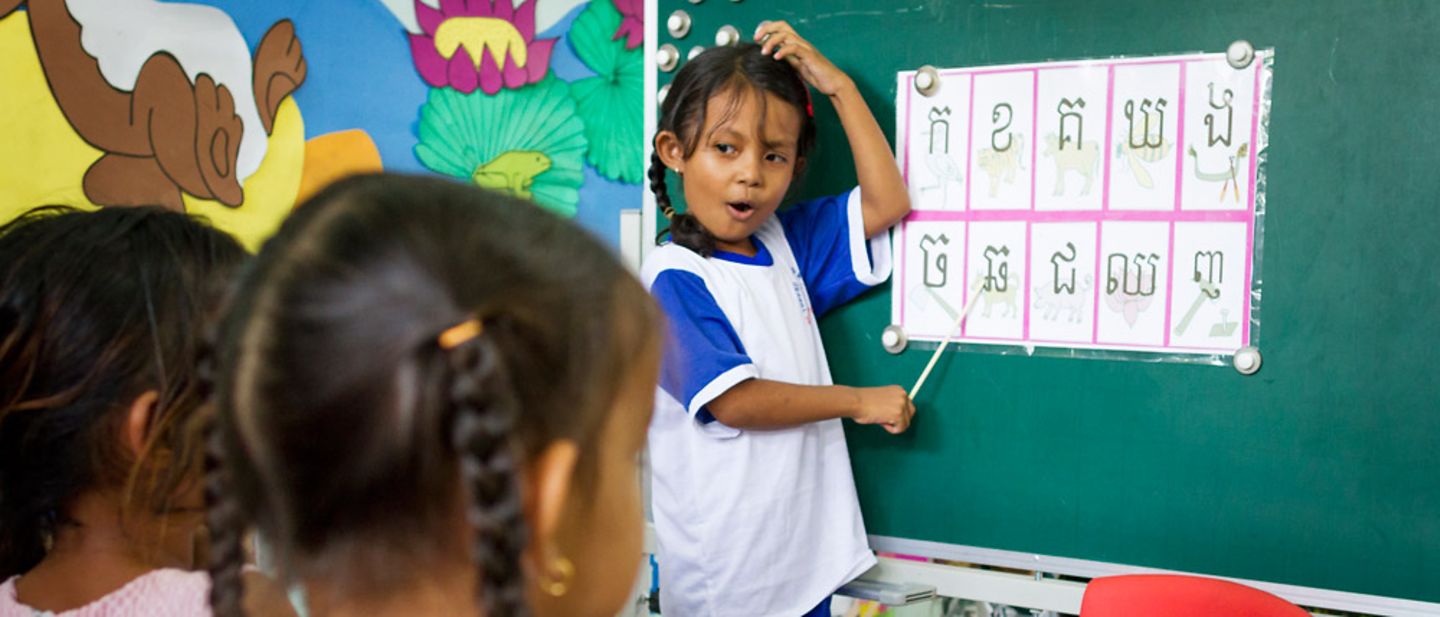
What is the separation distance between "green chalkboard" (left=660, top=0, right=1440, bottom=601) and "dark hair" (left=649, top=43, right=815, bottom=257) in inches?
4.3

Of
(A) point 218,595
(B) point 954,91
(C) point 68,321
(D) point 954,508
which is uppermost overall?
(B) point 954,91

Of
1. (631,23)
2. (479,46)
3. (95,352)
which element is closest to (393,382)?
(95,352)

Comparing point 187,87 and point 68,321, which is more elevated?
point 187,87

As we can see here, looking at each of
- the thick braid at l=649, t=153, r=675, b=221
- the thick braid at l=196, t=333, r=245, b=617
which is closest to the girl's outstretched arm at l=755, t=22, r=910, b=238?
the thick braid at l=649, t=153, r=675, b=221

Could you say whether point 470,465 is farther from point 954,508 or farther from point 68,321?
point 954,508

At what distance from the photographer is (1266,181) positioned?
1117mm

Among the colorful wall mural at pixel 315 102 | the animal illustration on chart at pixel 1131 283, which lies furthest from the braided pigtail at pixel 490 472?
the colorful wall mural at pixel 315 102

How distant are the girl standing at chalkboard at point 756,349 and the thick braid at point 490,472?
2.33 feet

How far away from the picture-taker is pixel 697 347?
1178mm

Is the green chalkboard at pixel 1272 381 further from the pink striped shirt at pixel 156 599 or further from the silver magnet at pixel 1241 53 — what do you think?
the pink striped shirt at pixel 156 599

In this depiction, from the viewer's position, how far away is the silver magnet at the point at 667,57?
140 centimetres

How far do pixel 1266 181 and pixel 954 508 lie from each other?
1.74 feet

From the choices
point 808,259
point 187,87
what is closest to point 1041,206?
point 808,259

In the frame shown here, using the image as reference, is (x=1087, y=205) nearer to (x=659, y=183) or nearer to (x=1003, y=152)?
(x=1003, y=152)
